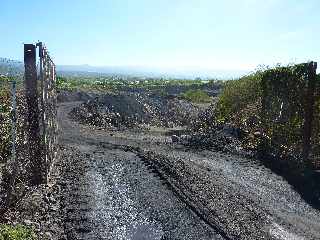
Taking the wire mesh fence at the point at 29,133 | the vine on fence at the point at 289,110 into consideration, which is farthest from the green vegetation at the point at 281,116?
the wire mesh fence at the point at 29,133

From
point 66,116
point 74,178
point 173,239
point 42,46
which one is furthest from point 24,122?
point 66,116

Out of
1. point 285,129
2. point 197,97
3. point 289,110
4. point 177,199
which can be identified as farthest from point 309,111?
point 197,97

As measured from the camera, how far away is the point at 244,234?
32.7ft

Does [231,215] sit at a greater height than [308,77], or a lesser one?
Result: lesser

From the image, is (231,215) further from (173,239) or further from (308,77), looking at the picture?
(308,77)

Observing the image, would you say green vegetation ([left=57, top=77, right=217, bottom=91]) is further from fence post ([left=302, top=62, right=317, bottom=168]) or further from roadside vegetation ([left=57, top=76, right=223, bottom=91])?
fence post ([left=302, top=62, right=317, bottom=168])

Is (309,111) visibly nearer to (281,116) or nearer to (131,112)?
(281,116)

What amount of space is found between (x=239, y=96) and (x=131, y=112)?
14335 millimetres

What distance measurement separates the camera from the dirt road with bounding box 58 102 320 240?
10.2 m

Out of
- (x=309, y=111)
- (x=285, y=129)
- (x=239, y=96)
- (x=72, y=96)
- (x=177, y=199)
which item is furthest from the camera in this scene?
(x=72, y=96)

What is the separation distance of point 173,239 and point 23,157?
4.32m

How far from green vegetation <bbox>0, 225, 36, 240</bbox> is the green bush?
19.2m

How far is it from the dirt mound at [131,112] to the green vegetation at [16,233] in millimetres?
23958

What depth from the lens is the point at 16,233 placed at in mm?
8180
